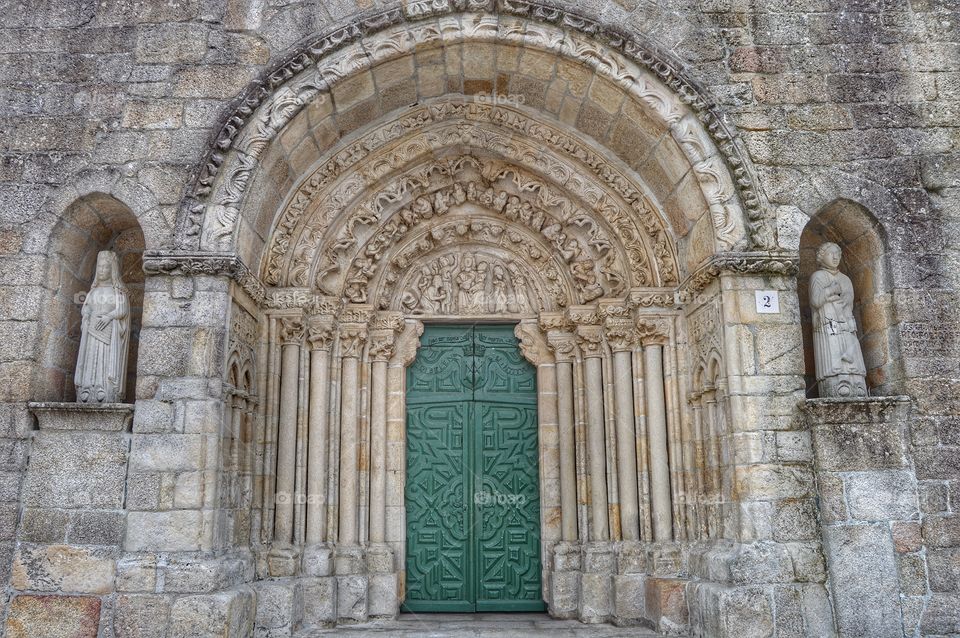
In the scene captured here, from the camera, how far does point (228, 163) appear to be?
5547mm

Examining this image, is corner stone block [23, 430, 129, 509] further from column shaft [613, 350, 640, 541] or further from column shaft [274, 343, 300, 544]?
column shaft [613, 350, 640, 541]

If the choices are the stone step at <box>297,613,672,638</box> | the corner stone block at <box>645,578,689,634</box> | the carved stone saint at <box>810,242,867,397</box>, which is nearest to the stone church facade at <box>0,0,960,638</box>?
the corner stone block at <box>645,578,689,634</box>

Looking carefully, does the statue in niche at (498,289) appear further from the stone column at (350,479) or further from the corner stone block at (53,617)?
the corner stone block at (53,617)

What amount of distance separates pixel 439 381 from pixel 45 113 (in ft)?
12.0

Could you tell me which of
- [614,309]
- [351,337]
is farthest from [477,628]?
[614,309]

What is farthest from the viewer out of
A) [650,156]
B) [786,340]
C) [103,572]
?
[650,156]

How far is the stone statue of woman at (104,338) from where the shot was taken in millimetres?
5277

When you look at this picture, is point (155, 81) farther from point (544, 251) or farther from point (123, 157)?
point (544, 251)

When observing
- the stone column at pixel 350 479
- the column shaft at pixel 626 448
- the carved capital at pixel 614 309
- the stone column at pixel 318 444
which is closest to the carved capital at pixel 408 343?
the stone column at pixel 350 479

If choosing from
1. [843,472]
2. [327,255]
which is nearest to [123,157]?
[327,255]

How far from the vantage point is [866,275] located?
18.8 feet

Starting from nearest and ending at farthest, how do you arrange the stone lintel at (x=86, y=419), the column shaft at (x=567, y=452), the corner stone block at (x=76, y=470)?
the corner stone block at (x=76, y=470) → the stone lintel at (x=86, y=419) → the column shaft at (x=567, y=452)

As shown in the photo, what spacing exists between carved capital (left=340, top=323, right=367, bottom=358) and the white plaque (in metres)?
3.12

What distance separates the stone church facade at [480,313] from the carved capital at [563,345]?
0.03m
